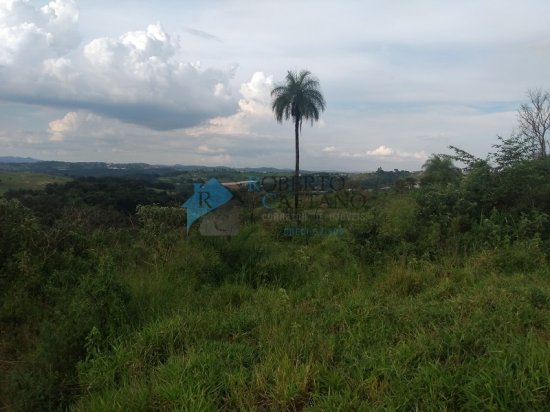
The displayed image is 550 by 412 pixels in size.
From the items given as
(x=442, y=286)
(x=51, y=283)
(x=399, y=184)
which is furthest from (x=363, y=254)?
(x=399, y=184)

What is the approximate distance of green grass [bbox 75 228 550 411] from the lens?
8.29ft

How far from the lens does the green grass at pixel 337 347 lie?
8.29 ft

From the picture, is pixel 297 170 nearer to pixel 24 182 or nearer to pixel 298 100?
pixel 298 100

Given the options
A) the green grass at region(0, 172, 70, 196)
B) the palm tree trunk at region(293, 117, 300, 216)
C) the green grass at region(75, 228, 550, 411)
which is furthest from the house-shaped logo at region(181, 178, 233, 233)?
the green grass at region(0, 172, 70, 196)

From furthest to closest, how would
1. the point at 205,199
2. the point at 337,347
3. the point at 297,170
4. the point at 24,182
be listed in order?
the point at 24,182 < the point at 297,170 < the point at 205,199 < the point at 337,347

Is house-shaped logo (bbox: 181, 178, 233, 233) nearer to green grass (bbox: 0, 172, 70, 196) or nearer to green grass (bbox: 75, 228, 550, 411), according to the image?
green grass (bbox: 75, 228, 550, 411)

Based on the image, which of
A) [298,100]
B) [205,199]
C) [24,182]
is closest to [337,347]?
[205,199]

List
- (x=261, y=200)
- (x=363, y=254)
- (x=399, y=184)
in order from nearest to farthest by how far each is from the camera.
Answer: (x=363, y=254), (x=261, y=200), (x=399, y=184)

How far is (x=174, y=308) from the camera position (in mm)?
4426

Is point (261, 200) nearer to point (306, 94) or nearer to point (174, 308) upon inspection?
point (306, 94)

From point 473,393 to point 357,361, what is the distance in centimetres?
82

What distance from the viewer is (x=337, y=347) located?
324 centimetres

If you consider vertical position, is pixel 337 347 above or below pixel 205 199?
below

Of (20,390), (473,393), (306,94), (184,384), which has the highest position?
(306,94)
